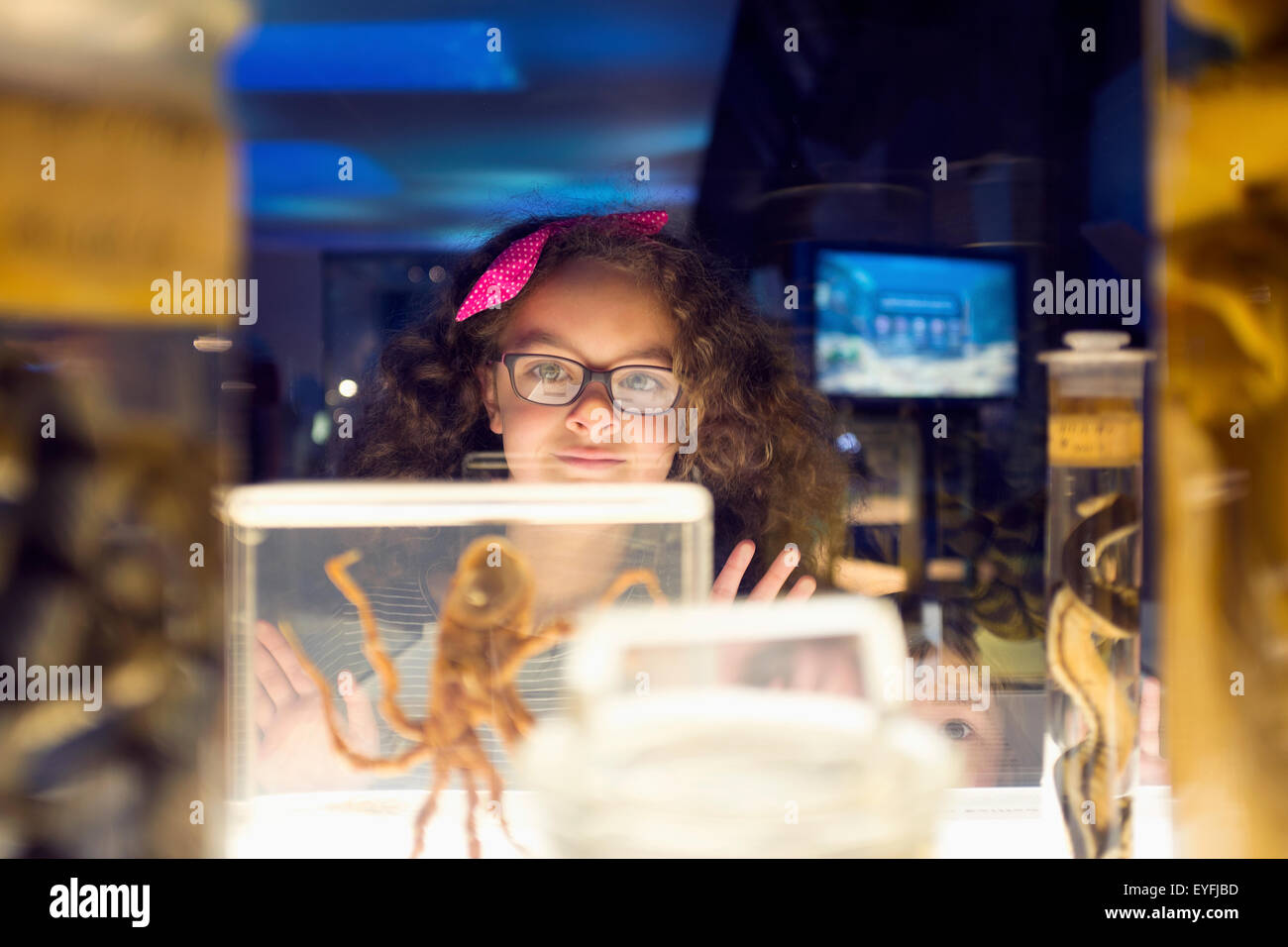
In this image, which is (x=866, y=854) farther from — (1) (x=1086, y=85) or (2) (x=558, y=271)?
(1) (x=1086, y=85)

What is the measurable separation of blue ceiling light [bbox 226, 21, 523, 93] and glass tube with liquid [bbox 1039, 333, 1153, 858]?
41.9 inches

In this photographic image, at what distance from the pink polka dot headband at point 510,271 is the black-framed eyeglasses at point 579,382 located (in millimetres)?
132

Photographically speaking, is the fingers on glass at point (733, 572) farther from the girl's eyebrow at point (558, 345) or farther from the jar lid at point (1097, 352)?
the jar lid at point (1097, 352)

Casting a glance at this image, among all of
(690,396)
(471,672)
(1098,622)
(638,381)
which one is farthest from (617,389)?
(1098,622)

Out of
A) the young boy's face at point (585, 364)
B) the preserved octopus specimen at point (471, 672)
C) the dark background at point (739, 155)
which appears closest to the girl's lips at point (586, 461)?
the young boy's face at point (585, 364)

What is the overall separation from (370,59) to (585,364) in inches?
25.8

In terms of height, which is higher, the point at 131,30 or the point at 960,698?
the point at 131,30

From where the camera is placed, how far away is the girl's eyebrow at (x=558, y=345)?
4.37 ft

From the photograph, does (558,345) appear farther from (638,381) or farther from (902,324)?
(902,324)

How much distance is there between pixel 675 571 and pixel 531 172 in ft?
2.60

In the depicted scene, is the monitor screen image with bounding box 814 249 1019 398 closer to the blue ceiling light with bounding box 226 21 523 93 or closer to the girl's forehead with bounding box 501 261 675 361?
the girl's forehead with bounding box 501 261 675 361

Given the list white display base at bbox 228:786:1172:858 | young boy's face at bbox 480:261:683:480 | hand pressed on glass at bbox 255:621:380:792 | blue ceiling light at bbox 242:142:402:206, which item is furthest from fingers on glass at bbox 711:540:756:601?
blue ceiling light at bbox 242:142:402:206

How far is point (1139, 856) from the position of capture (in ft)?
3.97
